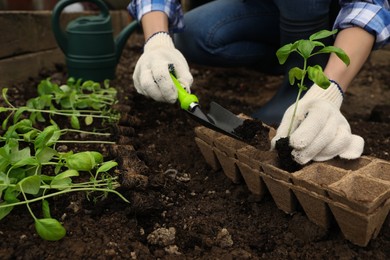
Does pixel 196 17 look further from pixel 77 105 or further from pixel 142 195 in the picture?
pixel 142 195

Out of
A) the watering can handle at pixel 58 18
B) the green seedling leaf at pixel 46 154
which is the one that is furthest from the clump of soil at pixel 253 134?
the watering can handle at pixel 58 18

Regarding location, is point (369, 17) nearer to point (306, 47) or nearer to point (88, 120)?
point (306, 47)

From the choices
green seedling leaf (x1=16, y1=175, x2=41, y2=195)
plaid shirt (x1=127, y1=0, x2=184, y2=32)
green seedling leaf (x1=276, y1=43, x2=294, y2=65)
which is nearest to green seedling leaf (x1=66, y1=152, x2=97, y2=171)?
green seedling leaf (x1=16, y1=175, x2=41, y2=195)

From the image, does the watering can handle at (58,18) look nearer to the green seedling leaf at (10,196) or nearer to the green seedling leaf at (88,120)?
the green seedling leaf at (88,120)

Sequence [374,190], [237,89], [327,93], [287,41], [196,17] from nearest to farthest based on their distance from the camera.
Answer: [374,190]
[327,93]
[287,41]
[196,17]
[237,89]

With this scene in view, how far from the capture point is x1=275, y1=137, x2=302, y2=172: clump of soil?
1.08 m

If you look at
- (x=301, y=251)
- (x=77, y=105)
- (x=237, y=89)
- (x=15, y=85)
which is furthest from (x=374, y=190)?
(x=15, y=85)

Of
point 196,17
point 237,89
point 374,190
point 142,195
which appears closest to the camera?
point 374,190

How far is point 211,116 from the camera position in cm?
134

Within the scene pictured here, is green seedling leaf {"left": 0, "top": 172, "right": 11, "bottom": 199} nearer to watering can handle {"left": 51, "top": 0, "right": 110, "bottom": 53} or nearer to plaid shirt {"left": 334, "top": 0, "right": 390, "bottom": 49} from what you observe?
plaid shirt {"left": 334, "top": 0, "right": 390, "bottom": 49}

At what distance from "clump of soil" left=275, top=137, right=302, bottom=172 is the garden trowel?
142 mm

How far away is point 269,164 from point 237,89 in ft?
4.64

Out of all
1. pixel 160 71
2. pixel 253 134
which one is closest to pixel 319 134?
pixel 253 134

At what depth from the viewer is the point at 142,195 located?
1.08m
